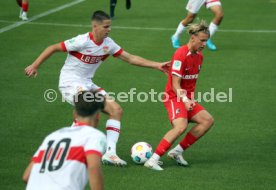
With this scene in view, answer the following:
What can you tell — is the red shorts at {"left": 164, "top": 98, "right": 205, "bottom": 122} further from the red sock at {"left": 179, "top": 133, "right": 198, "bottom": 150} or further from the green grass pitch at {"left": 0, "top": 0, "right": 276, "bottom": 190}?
the green grass pitch at {"left": 0, "top": 0, "right": 276, "bottom": 190}

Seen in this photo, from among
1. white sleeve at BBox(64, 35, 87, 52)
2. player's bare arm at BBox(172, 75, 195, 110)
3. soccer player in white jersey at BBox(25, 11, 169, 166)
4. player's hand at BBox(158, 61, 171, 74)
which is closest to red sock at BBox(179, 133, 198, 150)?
player's bare arm at BBox(172, 75, 195, 110)

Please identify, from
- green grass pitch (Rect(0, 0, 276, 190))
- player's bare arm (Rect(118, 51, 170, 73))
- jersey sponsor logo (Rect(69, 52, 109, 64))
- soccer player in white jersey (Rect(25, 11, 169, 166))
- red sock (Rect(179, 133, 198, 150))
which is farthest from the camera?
jersey sponsor logo (Rect(69, 52, 109, 64))

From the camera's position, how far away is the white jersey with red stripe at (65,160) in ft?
18.3

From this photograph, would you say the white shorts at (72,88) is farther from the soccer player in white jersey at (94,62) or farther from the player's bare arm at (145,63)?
the player's bare arm at (145,63)

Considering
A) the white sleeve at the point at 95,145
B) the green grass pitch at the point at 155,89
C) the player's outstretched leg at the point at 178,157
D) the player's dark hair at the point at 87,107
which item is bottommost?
the green grass pitch at the point at 155,89

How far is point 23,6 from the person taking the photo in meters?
21.2

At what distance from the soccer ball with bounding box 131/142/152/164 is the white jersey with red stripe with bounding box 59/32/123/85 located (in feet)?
4.36

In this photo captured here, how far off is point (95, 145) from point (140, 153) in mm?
4337

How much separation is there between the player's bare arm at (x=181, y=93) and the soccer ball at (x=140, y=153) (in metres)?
0.95

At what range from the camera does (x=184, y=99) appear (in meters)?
9.51

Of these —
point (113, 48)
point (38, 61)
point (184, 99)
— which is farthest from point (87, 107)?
point (113, 48)

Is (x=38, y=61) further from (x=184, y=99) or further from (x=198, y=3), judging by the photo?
(x=198, y=3)

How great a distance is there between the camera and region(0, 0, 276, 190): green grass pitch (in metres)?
9.64

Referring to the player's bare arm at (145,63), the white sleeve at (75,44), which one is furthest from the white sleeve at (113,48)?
the white sleeve at (75,44)
